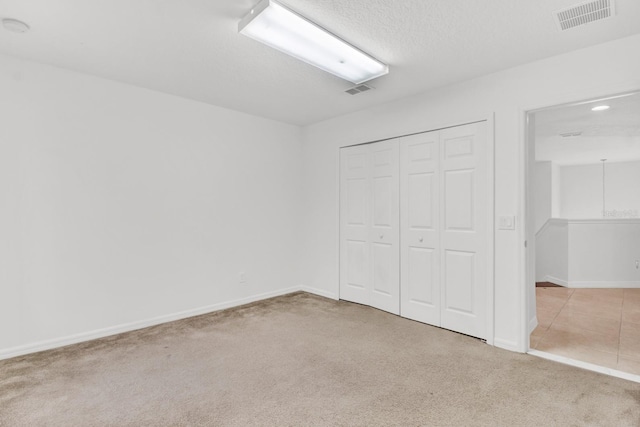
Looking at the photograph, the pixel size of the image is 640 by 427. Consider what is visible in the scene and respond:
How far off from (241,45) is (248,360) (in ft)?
8.31

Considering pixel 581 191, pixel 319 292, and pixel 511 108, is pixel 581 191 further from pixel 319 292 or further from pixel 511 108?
pixel 319 292

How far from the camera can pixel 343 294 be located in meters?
4.41

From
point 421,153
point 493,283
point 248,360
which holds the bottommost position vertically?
point 248,360

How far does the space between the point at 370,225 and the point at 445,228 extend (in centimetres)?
100

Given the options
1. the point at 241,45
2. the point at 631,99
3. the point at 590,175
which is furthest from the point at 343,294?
the point at 590,175

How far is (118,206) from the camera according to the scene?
325cm

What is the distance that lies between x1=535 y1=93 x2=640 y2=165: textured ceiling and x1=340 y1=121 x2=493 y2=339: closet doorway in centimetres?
85

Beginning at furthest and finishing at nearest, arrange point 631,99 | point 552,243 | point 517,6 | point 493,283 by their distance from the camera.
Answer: point 552,243, point 631,99, point 493,283, point 517,6

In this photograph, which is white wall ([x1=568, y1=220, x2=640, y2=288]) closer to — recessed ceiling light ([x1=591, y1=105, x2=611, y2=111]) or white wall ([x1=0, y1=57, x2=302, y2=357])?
recessed ceiling light ([x1=591, y1=105, x2=611, y2=111])

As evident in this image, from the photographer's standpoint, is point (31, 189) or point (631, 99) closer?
point (31, 189)

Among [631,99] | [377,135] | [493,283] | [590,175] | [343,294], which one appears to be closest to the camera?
[493,283]

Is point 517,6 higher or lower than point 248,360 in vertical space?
higher

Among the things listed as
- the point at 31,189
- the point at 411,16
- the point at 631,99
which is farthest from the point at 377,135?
the point at 31,189

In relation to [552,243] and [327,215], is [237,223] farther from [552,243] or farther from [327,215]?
[552,243]
